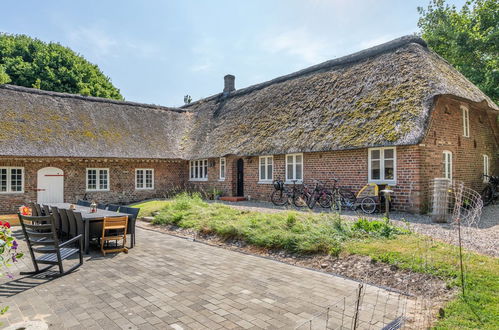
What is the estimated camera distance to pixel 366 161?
12.0 meters

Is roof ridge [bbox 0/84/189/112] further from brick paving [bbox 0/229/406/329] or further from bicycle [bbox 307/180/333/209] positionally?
brick paving [bbox 0/229/406/329]

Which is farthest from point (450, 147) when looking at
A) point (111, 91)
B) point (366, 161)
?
point (111, 91)

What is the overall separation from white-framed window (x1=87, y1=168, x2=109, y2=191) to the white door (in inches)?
51.3

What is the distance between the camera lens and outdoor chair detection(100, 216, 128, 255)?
23.1 ft

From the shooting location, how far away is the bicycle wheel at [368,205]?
11.2 m

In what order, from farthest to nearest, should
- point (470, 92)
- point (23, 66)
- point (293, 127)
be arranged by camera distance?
point (23, 66) → point (293, 127) → point (470, 92)

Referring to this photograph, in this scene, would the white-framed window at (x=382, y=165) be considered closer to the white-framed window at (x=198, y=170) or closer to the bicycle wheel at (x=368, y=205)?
the bicycle wheel at (x=368, y=205)

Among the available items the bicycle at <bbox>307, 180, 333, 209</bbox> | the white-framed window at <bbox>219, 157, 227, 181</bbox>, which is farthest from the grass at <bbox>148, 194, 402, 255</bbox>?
the white-framed window at <bbox>219, 157, 227, 181</bbox>

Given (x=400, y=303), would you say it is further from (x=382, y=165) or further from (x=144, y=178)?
(x=144, y=178)

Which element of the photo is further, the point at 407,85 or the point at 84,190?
the point at 84,190

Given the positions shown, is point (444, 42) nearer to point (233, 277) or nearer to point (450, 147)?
point (450, 147)

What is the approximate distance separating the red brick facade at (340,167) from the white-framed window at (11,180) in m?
0.20

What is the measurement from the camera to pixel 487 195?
47.7 ft

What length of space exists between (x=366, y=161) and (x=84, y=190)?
13.8m
